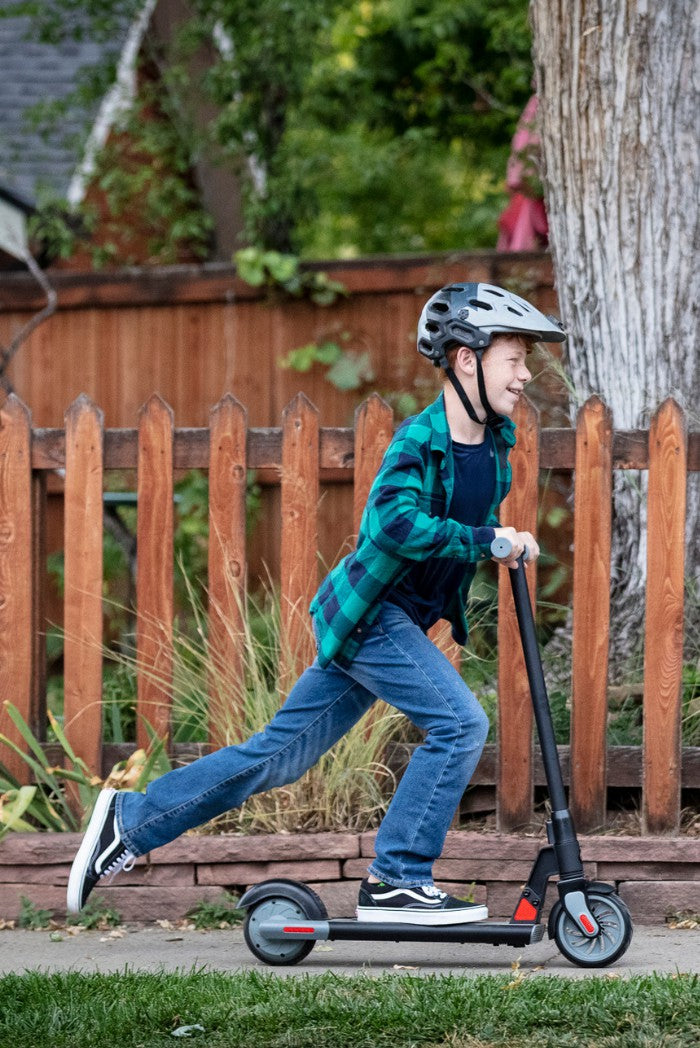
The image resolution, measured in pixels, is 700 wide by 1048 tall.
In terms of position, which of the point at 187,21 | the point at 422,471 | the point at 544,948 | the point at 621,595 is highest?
the point at 187,21

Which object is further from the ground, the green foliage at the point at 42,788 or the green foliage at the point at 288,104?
the green foliage at the point at 288,104

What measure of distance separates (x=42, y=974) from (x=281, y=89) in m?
7.61

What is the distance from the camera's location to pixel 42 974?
374cm

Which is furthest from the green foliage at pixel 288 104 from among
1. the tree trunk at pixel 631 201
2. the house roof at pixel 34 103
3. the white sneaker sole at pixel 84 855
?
the white sneaker sole at pixel 84 855

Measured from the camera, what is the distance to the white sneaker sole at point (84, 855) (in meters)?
3.84

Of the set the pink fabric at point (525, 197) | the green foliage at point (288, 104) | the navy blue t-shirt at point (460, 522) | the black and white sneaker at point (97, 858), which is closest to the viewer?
the navy blue t-shirt at point (460, 522)

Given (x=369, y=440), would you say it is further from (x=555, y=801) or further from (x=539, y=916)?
(x=539, y=916)

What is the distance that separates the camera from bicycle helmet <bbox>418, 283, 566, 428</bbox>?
3680mm

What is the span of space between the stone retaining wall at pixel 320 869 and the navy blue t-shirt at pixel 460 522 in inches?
37.6

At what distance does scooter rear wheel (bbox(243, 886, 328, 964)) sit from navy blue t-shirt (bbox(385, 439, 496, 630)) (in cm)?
79

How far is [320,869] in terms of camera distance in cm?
443

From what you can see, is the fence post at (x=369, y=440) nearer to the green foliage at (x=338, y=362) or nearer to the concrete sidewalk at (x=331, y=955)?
the concrete sidewalk at (x=331, y=955)

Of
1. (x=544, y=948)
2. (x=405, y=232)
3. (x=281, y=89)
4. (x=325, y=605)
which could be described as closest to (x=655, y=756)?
(x=544, y=948)

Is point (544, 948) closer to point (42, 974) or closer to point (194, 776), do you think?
point (194, 776)
